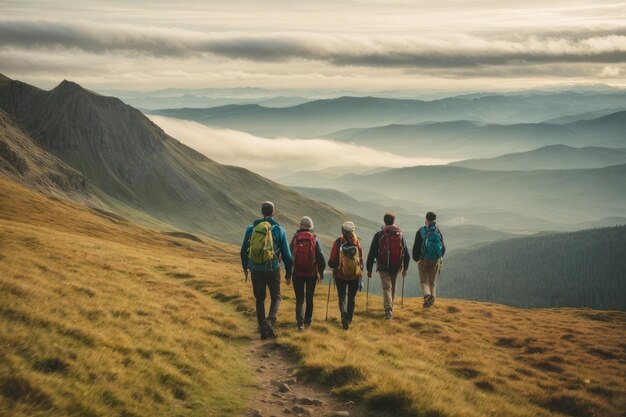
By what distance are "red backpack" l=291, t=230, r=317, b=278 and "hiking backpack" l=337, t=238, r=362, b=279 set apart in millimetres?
1551

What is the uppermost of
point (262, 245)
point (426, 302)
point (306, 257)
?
point (262, 245)

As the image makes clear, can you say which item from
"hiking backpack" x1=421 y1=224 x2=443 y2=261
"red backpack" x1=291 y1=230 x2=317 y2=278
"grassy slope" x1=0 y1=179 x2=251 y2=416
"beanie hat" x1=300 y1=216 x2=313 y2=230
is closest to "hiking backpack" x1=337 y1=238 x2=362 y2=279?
"red backpack" x1=291 y1=230 x2=317 y2=278

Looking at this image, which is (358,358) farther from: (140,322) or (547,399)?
(140,322)

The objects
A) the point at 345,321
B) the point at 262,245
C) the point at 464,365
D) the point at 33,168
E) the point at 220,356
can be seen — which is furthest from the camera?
the point at 33,168

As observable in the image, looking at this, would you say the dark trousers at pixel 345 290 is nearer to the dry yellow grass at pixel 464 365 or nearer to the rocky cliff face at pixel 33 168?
the dry yellow grass at pixel 464 365

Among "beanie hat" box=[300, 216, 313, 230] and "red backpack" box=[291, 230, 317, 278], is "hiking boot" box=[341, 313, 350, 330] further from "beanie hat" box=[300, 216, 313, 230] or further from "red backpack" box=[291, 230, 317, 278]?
"beanie hat" box=[300, 216, 313, 230]

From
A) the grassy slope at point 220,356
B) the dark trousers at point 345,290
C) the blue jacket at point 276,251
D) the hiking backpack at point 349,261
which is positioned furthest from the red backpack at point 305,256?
the grassy slope at point 220,356

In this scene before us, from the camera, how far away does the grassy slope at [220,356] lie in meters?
10.7

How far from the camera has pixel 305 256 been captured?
63.0ft

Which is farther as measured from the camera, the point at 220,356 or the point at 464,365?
the point at 464,365

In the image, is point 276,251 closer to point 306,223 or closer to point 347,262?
point 306,223

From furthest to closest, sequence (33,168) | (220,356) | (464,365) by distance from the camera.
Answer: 1. (33,168)
2. (464,365)
3. (220,356)

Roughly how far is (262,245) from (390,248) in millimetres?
7362

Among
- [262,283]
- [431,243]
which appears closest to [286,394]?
[262,283]
